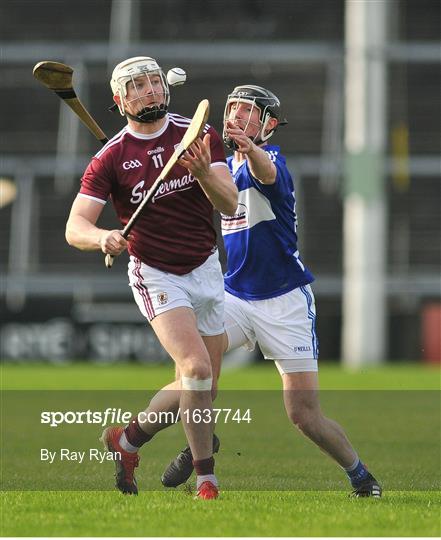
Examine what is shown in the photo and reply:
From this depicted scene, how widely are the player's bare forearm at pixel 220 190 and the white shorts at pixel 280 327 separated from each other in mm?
799

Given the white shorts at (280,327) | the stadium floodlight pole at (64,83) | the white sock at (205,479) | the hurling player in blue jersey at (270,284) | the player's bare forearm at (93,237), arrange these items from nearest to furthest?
the player's bare forearm at (93,237) < the white sock at (205,479) < the hurling player in blue jersey at (270,284) < the white shorts at (280,327) < the stadium floodlight pole at (64,83)

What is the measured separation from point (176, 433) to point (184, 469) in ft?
11.0

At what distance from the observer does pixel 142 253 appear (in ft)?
20.6

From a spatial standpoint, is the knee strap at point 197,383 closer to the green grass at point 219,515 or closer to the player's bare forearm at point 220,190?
the green grass at point 219,515

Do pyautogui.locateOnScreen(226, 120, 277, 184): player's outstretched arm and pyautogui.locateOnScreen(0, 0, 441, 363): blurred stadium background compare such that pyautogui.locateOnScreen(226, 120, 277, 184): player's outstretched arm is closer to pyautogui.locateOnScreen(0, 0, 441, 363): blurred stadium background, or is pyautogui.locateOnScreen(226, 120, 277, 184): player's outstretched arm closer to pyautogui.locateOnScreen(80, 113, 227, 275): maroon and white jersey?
pyautogui.locateOnScreen(80, 113, 227, 275): maroon and white jersey

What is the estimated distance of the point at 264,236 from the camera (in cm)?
671

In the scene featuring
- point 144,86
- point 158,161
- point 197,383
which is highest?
point 144,86

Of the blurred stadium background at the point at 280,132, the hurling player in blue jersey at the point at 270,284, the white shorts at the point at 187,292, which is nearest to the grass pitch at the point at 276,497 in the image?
the hurling player in blue jersey at the point at 270,284

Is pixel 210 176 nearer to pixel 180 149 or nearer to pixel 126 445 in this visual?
pixel 180 149

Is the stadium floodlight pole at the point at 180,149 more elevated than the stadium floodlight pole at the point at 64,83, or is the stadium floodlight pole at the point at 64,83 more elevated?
the stadium floodlight pole at the point at 64,83

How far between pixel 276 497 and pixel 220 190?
142 cm

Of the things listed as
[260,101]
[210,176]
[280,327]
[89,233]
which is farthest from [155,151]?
[280,327]

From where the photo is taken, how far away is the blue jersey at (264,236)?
21.8ft

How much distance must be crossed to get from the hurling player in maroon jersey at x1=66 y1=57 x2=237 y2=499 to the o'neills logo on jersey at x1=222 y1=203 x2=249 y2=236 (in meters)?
0.30
